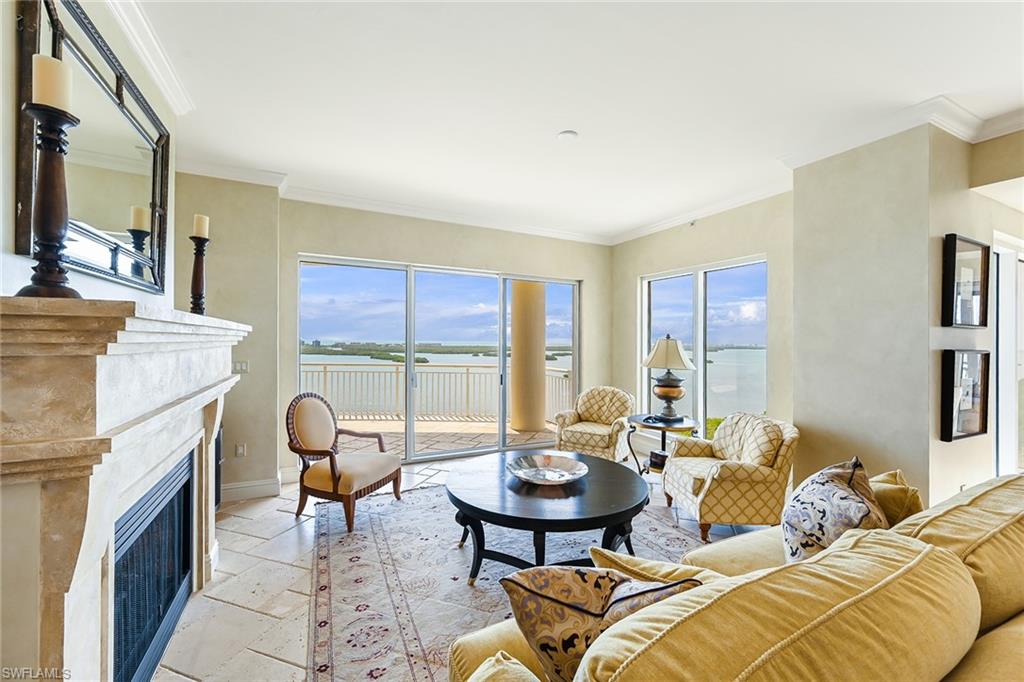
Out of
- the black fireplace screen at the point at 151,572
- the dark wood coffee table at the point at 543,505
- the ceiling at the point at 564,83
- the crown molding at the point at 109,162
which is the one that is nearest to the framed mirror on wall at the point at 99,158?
the crown molding at the point at 109,162

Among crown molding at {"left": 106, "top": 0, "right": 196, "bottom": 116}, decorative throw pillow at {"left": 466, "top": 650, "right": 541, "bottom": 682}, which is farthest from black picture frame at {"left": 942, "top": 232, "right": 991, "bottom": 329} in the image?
crown molding at {"left": 106, "top": 0, "right": 196, "bottom": 116}

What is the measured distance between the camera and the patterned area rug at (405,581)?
1.90 m

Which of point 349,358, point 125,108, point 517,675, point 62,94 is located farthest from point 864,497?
point 349,358

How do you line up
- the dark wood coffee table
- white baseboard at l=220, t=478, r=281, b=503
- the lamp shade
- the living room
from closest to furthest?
the living room
the dark wood coffee table
white baseboard at l=220, t=478, r=281, b=503
the lamp shade

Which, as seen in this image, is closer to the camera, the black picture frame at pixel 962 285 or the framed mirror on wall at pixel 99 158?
the framed mirror on wall at pixel 99 158

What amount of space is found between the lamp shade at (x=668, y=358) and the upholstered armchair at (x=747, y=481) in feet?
2.96

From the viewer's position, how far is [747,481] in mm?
2840

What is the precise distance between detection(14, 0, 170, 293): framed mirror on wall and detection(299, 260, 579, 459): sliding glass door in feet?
7.04

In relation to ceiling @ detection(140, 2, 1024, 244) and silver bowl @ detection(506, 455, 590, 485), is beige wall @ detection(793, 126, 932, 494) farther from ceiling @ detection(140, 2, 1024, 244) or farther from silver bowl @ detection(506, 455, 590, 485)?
silver bowl @ detection(506, 455, 590, 485)

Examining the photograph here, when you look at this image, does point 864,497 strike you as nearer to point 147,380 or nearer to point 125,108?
point 147,380

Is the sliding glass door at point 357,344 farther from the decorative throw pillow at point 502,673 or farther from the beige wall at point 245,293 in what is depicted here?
the decorative throw pillow at point 502,673

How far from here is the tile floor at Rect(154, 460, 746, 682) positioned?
1833 mm

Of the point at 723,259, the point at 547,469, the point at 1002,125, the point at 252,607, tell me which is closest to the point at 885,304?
the point at 1002,125

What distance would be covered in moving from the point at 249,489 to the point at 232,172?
2609mm
